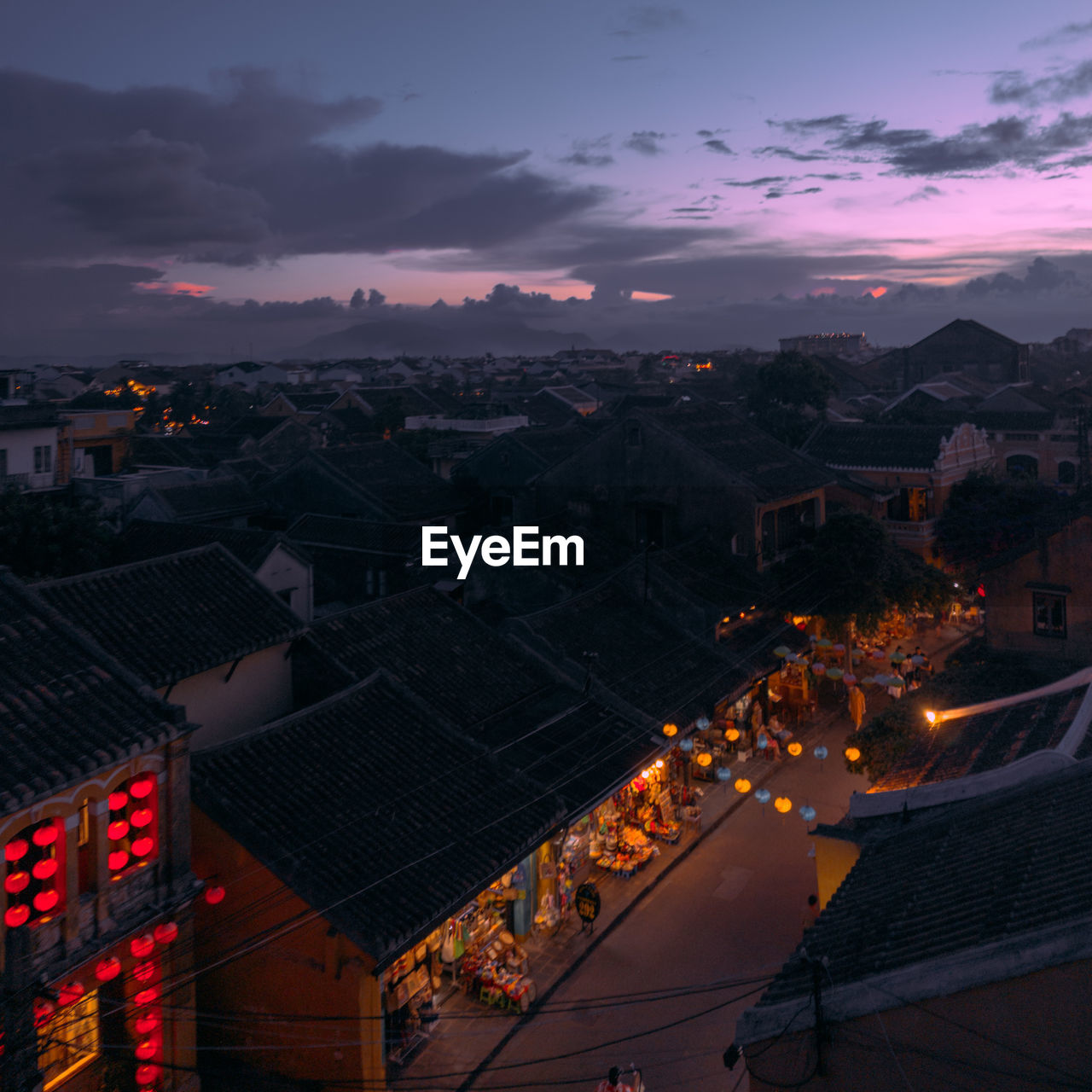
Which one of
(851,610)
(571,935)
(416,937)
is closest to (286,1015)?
(416,937)

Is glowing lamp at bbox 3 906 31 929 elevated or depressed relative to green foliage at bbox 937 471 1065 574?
depressed

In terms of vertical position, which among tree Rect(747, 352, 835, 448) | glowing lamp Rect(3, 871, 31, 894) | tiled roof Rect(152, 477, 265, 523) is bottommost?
glowing lamp Rect(3, 871, 31, 894)

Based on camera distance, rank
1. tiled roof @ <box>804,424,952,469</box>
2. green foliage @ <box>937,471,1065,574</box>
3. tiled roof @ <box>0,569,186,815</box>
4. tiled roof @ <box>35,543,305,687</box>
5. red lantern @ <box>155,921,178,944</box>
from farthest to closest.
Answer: tiled roof @ <box>804,424,952,469</box> < green foliage @ <box>937,471,1065,574</box> < tiled roof @ <box>35,543,305,687</box> < red lantern @ <box>155,921,178,944</box> < tiled roof @ <box>0,569,186,815</box>

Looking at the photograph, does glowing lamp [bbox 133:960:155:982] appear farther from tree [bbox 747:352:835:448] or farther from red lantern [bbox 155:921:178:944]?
tree [bbox 747:352:835:448]

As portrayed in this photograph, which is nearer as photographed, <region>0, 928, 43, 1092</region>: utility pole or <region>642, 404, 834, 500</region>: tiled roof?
<region>0, 928, 43, 1092</region>: utility pole

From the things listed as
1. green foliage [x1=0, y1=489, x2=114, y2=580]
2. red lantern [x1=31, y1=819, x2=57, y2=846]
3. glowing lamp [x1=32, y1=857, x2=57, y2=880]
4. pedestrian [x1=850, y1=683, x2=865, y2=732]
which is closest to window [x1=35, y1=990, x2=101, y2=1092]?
glowing lamp [x1=32, y1=857, x2=57, y2=880]

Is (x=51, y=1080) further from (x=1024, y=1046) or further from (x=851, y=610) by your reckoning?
(x=851, y=610)
